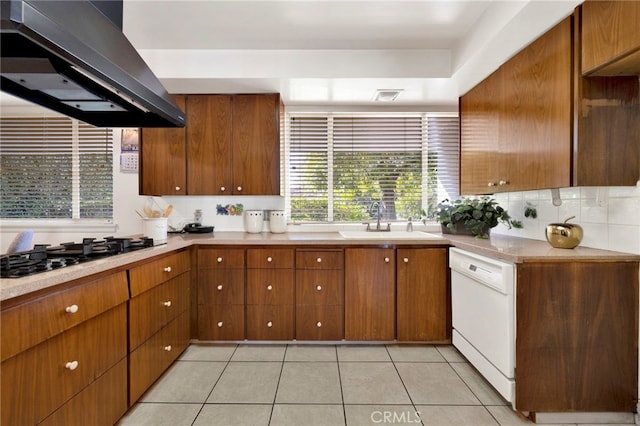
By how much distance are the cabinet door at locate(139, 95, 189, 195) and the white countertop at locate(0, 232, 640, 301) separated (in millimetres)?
512

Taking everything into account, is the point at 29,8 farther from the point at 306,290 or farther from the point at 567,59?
the point at 567,59

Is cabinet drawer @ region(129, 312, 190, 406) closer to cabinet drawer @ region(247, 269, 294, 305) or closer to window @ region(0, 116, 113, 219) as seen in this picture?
cabinet drawer @ region(247, 269, 294, 305)

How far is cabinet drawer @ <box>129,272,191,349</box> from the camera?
168 centimetres

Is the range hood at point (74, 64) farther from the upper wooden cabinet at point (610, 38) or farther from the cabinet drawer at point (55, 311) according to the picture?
the upper wooden cabinet at point (610, 38)

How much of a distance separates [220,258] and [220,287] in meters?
0.24

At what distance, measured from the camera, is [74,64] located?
3.63 ft

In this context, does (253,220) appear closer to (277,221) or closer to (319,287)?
(277,221)

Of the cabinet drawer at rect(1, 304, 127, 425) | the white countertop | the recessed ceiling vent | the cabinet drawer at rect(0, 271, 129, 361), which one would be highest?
the recessed ceiling vent

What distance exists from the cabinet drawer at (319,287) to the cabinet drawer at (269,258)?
0.44ft

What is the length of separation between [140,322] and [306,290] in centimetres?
118

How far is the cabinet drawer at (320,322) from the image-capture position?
244cm

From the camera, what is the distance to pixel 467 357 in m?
2.11

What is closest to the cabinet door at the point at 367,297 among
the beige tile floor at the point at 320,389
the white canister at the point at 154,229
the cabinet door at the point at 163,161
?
the beige tile floor at the point at 320,389

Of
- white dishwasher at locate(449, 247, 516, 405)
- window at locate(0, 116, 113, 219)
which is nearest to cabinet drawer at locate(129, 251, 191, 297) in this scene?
window at locate(0, 116, 113, 219)
